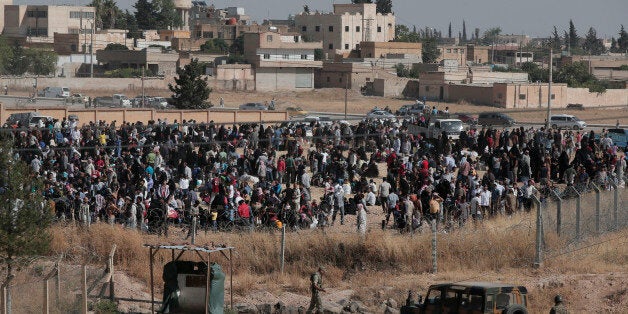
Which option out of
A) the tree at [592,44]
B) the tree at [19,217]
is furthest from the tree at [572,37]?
the tree at [19,217]

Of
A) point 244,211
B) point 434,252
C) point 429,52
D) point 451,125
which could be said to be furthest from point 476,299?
point 429,52

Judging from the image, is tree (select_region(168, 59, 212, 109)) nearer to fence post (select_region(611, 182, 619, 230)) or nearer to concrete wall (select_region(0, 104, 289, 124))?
concrete wall (select_region(0, 104, 289, 124))

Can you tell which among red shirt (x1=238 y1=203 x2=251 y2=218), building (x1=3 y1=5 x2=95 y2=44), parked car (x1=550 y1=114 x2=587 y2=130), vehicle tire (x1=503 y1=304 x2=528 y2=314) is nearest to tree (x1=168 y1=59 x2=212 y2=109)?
parked car (x1=550 y1=114 x2=587 y2=130)

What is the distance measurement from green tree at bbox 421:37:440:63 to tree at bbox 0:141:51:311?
293ft

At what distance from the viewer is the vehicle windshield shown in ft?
134

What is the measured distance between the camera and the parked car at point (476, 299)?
51.8 ft

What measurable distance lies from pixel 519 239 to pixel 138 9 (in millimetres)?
116418

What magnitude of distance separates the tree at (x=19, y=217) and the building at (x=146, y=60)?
7087 centimetres

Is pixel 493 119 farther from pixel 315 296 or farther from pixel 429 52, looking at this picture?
pixel 429 52

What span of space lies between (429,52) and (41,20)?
130 ft

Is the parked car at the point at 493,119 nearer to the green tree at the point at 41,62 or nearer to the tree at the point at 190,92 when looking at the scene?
the tree at the point at 190,92

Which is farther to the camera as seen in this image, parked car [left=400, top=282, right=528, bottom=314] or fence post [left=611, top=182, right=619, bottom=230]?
fence post [left=611, top=182, right=619, bottom=230]

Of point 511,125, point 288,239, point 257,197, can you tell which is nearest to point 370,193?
point 257,197

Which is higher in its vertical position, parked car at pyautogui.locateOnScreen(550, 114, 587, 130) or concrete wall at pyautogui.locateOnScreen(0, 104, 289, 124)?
concrete wall at pyautogui.locateOnScreen(0, 104, 289, 124)
